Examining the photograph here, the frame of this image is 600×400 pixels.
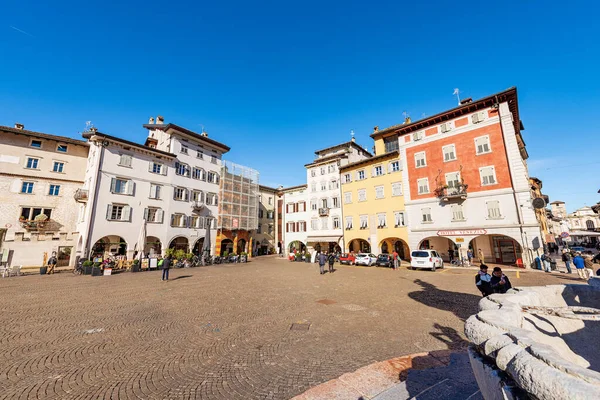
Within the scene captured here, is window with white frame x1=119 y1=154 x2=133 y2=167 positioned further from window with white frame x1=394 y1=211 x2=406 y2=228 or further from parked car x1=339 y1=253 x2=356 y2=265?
window with white frame x1=394 y1=211 x2=406 y2=228

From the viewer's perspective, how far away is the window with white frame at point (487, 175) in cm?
2295

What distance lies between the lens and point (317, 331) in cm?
732

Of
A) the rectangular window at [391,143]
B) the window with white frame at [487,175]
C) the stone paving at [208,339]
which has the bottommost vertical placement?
the stone paving at [208,339]

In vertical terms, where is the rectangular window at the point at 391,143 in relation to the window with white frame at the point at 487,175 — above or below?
above

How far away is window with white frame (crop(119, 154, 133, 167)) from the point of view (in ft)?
88.5

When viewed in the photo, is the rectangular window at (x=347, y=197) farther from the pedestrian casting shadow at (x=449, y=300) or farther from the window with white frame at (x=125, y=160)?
the window with white frame at (x=125, y=160)

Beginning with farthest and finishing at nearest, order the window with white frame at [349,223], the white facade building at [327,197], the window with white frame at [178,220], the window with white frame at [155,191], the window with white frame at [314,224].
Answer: the window with white frame at [314,224], the white facade building at [327,197], the window with white frame at [349,223], the window with white frame at [178,220], the window with white frame at [155,191]

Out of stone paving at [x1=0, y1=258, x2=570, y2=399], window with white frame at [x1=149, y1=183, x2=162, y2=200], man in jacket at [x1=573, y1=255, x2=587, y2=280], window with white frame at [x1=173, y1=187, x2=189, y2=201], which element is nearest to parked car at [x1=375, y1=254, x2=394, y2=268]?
man in jacket at [x1=573, y1=255, x2=587, y2=280]

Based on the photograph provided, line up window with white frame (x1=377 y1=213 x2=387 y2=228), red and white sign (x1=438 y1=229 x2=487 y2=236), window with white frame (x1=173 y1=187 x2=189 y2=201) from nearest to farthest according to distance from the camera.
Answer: red and white sign (x1=438 y1=229 x2=487 y2=236)
window with white frame (x1=377 y1=213 x2=387 y2=228)
window with white frame (x1=173 y1=187 x2=189 y2=201)

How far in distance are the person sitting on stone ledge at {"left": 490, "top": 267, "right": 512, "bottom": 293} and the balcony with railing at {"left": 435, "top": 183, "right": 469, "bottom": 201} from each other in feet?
60.9

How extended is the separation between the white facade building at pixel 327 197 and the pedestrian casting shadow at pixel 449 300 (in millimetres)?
21391

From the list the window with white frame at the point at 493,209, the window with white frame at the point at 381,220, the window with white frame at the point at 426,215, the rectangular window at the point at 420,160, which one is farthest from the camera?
the window with white frame at the point at 381,220

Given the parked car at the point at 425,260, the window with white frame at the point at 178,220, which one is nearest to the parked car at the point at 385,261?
the parked car at the point at 425,260

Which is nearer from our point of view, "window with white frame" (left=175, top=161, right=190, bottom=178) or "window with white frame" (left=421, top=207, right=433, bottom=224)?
"window with white frame" (left=421, top=207, right=433, bottom=224)
